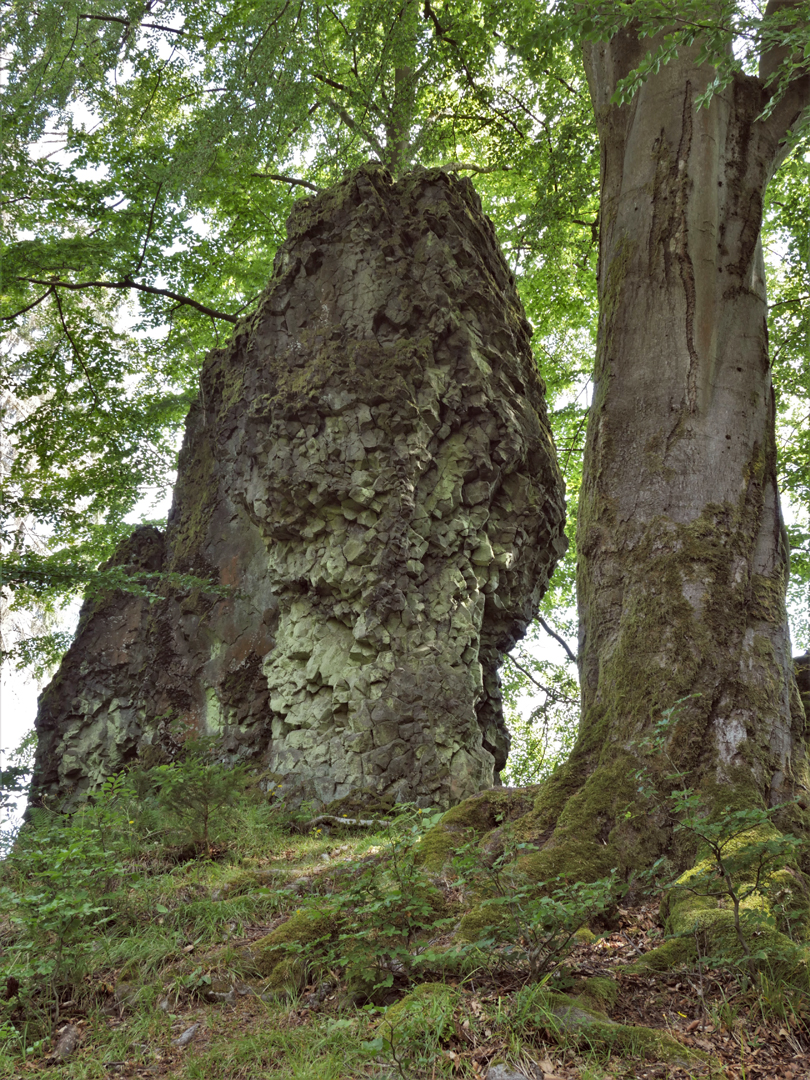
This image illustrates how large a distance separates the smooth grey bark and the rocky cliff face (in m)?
3.15

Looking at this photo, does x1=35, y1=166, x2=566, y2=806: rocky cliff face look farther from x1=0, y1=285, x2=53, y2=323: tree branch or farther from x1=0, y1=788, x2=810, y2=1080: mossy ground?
x1=0, y1=285, x2=53, y2=323: tree branch

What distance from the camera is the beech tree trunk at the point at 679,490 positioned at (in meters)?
4.27

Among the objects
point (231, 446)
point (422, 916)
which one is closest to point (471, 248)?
point (231, 446)

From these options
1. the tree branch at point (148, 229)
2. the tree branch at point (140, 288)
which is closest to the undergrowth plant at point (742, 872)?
the tree branch at point (140, 288)

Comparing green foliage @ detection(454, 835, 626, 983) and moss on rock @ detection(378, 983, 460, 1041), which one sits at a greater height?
green foliage @ detection(454, 835, 626, 983)

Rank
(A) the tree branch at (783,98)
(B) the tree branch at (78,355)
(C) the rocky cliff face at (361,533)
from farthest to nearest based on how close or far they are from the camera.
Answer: (B) the tree branch at (78,355) < (C) the rocky cliff face at (361,533) < (A) the tree branch at (783,98)

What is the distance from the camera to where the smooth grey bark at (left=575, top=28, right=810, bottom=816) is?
443cm

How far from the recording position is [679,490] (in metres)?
4.97

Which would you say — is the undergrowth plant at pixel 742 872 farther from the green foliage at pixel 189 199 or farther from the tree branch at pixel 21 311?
the tree branch at pixel 21 311

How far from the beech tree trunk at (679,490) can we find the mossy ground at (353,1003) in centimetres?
78

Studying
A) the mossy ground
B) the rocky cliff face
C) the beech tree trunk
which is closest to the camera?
the mossy ground

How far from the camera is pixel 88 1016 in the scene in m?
3.45

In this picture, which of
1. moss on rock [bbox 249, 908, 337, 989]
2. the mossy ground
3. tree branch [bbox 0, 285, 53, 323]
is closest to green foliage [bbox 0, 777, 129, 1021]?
the mossy ground

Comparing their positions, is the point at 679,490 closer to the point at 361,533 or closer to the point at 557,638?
the point at 361,533
